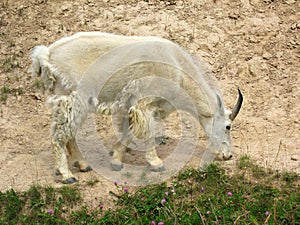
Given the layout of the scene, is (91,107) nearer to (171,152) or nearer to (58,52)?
(58,52)

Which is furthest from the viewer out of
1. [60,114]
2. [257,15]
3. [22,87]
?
[257,15]

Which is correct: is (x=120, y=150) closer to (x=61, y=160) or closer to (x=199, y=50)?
(x=61, y=160)

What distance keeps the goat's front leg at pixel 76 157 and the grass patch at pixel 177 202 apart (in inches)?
24.6

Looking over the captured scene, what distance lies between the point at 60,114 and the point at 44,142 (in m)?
2.00

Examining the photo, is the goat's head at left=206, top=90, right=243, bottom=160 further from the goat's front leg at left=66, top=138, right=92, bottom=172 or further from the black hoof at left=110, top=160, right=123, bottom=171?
the goat's front leg at left=66, top=138, right=92, bottom=172

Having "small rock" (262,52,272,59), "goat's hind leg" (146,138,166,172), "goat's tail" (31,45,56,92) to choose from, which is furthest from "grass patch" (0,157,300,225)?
"small rock" (262,52,272,59)

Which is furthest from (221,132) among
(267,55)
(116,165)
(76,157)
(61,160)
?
(267,55)

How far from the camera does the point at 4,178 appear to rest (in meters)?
7.72

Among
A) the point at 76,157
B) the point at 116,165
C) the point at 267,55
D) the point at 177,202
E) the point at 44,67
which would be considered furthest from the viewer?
the point at 267,55

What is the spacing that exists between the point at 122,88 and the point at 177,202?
200 centimetres

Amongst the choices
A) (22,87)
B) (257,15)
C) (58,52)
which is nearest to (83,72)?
Answer: (58,52)

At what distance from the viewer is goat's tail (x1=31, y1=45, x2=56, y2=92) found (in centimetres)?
748

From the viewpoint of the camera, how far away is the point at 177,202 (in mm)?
6773

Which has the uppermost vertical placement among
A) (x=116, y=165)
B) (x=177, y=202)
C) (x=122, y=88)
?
(x=122, y=88)
